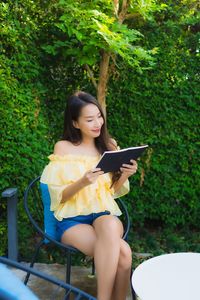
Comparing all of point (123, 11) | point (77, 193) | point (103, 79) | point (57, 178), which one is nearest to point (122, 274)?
point (77, 193)

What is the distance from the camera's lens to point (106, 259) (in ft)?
6.23

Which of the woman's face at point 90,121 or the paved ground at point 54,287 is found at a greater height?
the woman's face at point 90,121

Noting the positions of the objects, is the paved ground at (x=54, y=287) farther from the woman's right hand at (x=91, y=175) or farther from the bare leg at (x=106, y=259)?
the woman's right hand at (x=91, y=175)

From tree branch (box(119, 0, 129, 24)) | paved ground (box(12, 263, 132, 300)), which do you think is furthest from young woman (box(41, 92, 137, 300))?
tree branch (box(119, 0, 129, 24))

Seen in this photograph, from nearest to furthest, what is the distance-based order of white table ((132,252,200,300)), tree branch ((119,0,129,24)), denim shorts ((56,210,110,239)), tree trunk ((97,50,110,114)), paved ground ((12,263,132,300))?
1. white table ((132,252,200,300))
2. denim shorts ((56,210,110,239))
3. paved ground ((12,263,132,300))
4. tree branch ((119,0,129,24))
5. tree trunk ((97,50,110,114))

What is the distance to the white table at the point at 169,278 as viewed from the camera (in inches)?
60.9

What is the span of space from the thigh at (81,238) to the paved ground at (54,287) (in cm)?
50

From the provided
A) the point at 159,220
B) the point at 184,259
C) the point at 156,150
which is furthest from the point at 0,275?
the point at 159,220

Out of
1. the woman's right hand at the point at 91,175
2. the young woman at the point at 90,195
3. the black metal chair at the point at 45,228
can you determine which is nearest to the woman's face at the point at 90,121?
the young woman at the point at 90,195

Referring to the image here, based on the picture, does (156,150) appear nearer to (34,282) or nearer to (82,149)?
(82,149)

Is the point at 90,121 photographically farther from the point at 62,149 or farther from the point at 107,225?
the point at 107,225

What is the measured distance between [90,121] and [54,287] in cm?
110

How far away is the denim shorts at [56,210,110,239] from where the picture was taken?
6.97 feet

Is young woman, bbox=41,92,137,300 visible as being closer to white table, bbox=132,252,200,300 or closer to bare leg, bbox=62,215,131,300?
bare leg, bbox=62,215,131,300
